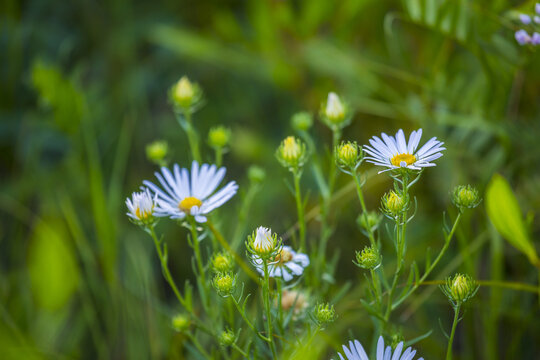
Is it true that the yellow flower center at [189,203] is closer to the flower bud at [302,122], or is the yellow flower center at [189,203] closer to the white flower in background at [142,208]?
the white flower in background at [142,208]

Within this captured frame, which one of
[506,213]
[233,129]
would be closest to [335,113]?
[506,213]

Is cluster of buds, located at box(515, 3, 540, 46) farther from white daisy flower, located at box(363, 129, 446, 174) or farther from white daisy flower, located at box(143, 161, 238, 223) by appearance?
white daisy flower, located at box(143, 161, 238, 223)

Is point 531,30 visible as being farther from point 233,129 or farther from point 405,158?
point 233,129

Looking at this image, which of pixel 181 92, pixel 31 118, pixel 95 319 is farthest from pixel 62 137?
pixel 181 92

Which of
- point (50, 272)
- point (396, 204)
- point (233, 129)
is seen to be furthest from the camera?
point (233, 129)

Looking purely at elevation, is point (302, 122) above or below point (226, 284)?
above

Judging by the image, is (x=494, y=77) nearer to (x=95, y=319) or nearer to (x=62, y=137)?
(x=95, y=319)
